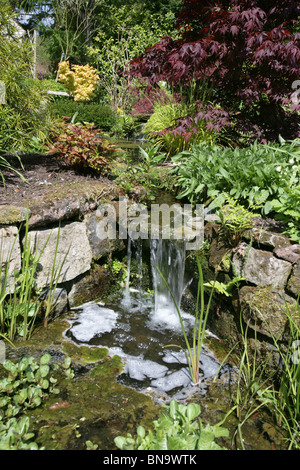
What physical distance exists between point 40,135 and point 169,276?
212 cm

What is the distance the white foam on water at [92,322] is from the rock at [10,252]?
65cm

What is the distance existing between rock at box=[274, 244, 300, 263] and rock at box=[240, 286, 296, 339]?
24cm

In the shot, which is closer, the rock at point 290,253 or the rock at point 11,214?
the rock at point 290,253

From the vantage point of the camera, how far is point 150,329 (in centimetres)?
298

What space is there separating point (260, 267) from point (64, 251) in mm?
1659

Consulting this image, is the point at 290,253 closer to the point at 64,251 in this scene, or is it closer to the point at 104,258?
the point at 104,258

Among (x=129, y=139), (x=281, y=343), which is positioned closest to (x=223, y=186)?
(x=281, y=343)

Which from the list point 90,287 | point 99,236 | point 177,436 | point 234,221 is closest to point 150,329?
point 90,287

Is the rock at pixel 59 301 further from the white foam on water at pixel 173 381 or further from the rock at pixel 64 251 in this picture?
the white foam on water at pixel 173 381

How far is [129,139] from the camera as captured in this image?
7.64m

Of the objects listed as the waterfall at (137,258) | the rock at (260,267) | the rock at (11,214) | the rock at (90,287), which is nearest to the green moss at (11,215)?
the rock at (11,214)

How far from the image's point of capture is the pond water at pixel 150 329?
2418 millimetres

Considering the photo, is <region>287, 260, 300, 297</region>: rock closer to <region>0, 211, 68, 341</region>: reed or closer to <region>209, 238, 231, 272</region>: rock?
<region>209, 238, 231, 272</region>: rock
